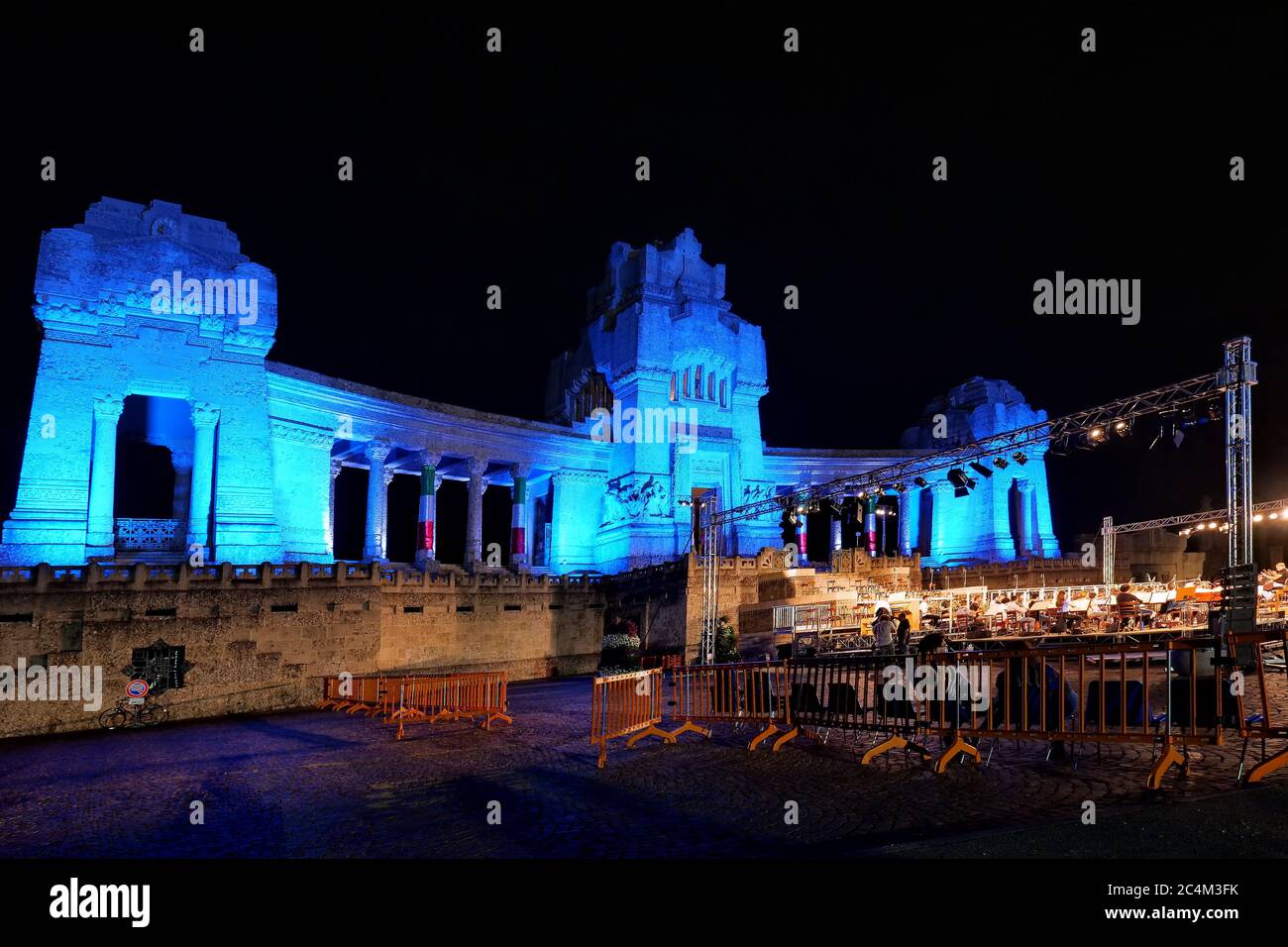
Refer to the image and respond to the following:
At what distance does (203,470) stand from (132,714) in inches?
474

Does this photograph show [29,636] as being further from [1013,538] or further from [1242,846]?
[1013,538]

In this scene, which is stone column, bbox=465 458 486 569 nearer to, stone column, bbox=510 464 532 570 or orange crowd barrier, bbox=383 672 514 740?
stone column, bbox=510 464 532 570

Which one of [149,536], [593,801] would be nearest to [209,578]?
[149,536]

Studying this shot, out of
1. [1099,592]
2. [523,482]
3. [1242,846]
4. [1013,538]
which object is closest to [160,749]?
[1242,846]

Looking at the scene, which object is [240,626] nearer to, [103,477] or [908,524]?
[103,477]

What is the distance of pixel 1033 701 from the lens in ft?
30.6

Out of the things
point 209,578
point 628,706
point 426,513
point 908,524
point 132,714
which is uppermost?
point 426,513

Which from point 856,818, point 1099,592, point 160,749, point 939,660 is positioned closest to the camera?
point 856,818

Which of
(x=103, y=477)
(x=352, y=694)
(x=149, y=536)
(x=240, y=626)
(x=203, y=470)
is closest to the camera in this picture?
(x=352, y=694)

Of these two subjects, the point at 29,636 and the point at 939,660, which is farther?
the point at 29,636

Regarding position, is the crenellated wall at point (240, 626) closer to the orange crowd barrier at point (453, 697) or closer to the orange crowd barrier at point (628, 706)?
the orange crowd barrier at point (453, 697)

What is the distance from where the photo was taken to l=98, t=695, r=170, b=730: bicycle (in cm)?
2069

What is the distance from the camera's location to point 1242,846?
17.5 feet
